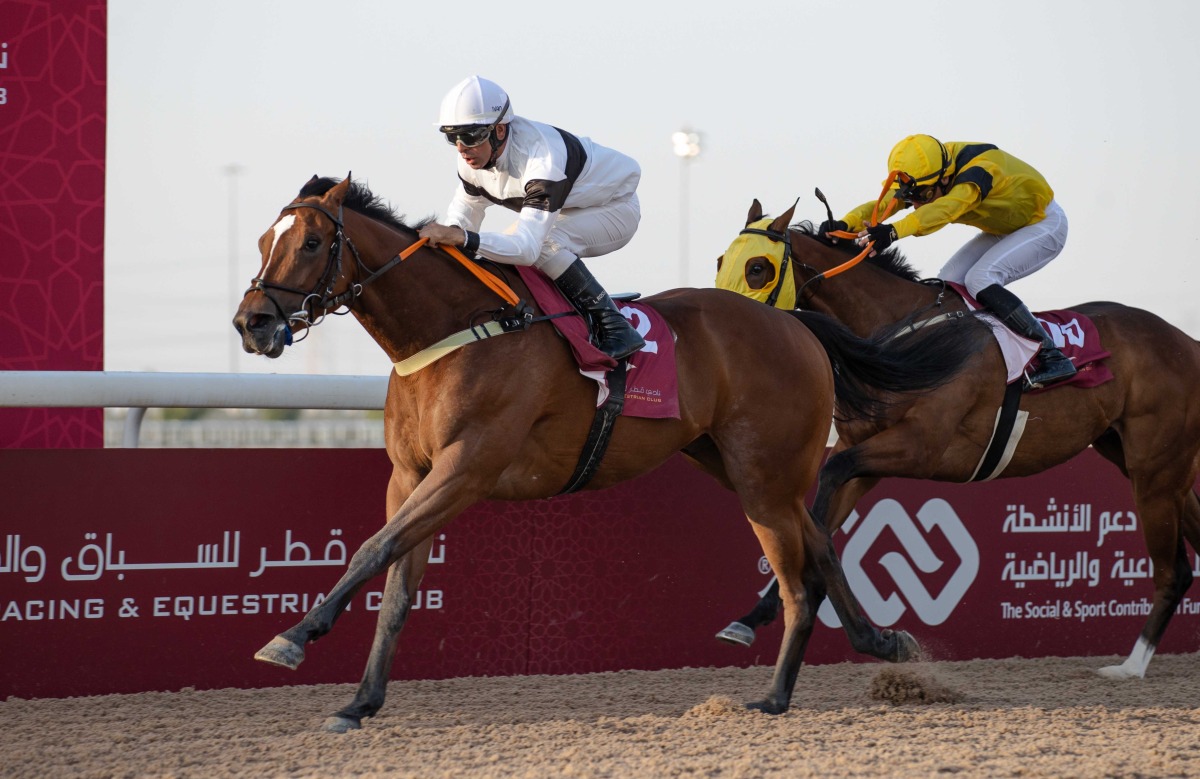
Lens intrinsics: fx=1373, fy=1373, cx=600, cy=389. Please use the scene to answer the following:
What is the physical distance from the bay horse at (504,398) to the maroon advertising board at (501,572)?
0.77 metres

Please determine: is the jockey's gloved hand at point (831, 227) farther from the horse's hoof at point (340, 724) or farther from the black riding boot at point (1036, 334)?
the horse's hoof at point (340, 724)

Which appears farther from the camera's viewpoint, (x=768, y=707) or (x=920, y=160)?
(x=920, y=160)

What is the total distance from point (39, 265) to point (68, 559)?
1202mm

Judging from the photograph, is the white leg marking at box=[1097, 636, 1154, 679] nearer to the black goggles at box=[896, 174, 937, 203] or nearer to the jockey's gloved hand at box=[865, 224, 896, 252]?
the jockey's gloved hand at box=[865, 224, 896, 252]

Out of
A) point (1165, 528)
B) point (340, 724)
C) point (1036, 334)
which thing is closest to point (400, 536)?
point (340, 724)

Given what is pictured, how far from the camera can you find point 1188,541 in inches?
272

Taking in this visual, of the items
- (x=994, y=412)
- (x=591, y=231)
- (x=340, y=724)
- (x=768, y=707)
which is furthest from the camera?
(x=994, y=412)

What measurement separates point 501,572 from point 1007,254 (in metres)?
2.68

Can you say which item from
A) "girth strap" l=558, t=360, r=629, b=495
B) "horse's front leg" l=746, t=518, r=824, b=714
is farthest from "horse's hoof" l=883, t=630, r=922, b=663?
"girth strap" l=558, t=360, r=629, b=495

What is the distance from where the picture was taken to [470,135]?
443 cm

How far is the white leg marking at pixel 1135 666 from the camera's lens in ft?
19.4

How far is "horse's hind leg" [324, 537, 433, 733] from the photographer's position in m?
4.28

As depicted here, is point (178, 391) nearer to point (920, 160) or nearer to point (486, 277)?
point (486, 277)

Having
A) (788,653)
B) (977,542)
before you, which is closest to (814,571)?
(788,653)
